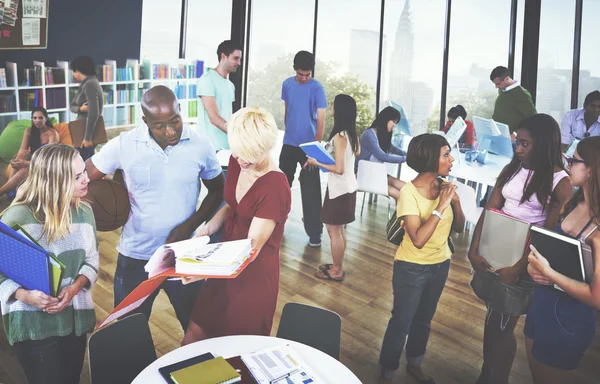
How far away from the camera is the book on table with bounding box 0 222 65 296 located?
6.91ft

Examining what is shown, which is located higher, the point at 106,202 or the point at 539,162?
the point at 539,162

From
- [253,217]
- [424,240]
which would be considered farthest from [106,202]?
[424,240]

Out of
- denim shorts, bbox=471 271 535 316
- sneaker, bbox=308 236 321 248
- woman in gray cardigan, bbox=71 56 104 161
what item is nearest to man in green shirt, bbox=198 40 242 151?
sneaker, bbox=308 236 321 248

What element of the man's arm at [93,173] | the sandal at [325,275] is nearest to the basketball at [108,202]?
the man's arm at [93,173]

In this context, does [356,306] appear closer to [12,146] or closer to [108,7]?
[12,146]

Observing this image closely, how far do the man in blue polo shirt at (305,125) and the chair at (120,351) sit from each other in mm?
3281

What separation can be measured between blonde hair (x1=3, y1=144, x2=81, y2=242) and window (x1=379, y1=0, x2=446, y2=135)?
6.58 m

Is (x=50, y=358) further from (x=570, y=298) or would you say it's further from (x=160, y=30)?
(x=160, y=30)

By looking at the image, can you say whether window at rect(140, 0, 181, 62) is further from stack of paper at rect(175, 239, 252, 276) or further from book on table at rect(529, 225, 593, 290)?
book on table at rect(529, 225, 593, 290)

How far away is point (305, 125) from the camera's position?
589 cm

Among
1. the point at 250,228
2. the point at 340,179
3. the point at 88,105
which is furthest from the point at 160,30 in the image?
the point at 250,228

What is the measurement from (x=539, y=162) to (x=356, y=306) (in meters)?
1.97

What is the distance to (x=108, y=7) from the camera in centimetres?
770

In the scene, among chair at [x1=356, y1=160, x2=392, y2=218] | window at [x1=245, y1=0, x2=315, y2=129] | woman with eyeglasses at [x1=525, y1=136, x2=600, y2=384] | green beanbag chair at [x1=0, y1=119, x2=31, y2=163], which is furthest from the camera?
window at [x1=245, y1=0, x2=315, y2=129]
